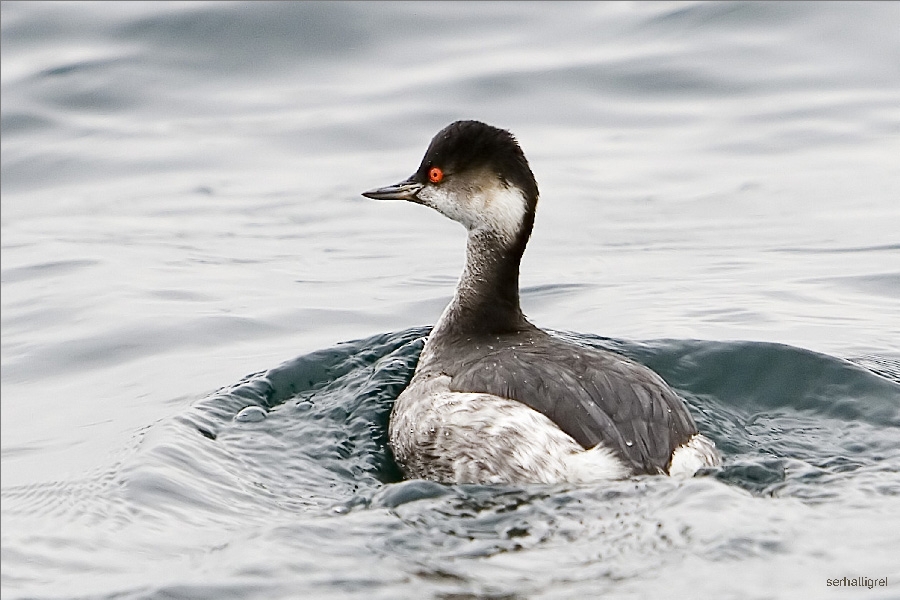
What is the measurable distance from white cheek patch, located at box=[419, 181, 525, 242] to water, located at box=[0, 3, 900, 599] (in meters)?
0.97

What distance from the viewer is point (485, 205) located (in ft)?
22.1

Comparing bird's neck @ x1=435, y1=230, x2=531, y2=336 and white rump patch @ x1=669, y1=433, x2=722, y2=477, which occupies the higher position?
bird's neck @ x1=435, y1=230, x2=531, y2=336

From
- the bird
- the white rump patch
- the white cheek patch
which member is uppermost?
the white cheek patch

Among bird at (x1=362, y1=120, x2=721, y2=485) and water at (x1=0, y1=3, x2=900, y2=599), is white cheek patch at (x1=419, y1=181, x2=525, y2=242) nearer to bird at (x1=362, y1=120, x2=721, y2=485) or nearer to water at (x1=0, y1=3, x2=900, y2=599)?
bird at (x1=362, y1=120, x2=721, y2=485)

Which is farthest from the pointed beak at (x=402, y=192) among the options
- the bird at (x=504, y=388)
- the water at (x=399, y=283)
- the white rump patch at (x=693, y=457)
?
the white rump patch at (x=693, y=457)

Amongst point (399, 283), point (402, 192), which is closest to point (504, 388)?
point (402, 192)

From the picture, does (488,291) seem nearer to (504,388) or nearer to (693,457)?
(504,388)

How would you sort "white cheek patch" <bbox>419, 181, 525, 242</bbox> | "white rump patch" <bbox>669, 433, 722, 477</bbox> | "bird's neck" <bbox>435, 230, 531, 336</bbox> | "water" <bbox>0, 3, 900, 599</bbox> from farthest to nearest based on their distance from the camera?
"bird's neck" <bbox>435, 230, 531, 336</bbox>, "white cheek patch" <bbox>419, 181, 525, 242</bbox>, "white rump patch" <bbox>669, 433, 722, 477</bbox>, "water" <bbox>0, 3, 900, 599</bbox>

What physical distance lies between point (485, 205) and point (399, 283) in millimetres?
2873

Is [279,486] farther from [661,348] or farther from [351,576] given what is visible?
[661,348]

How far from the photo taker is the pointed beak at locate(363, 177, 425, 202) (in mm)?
6961

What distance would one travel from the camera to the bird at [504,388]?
554 cm

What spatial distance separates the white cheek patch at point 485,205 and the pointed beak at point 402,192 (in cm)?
6

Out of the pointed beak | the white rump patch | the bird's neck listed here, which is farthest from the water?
the pointed beak
